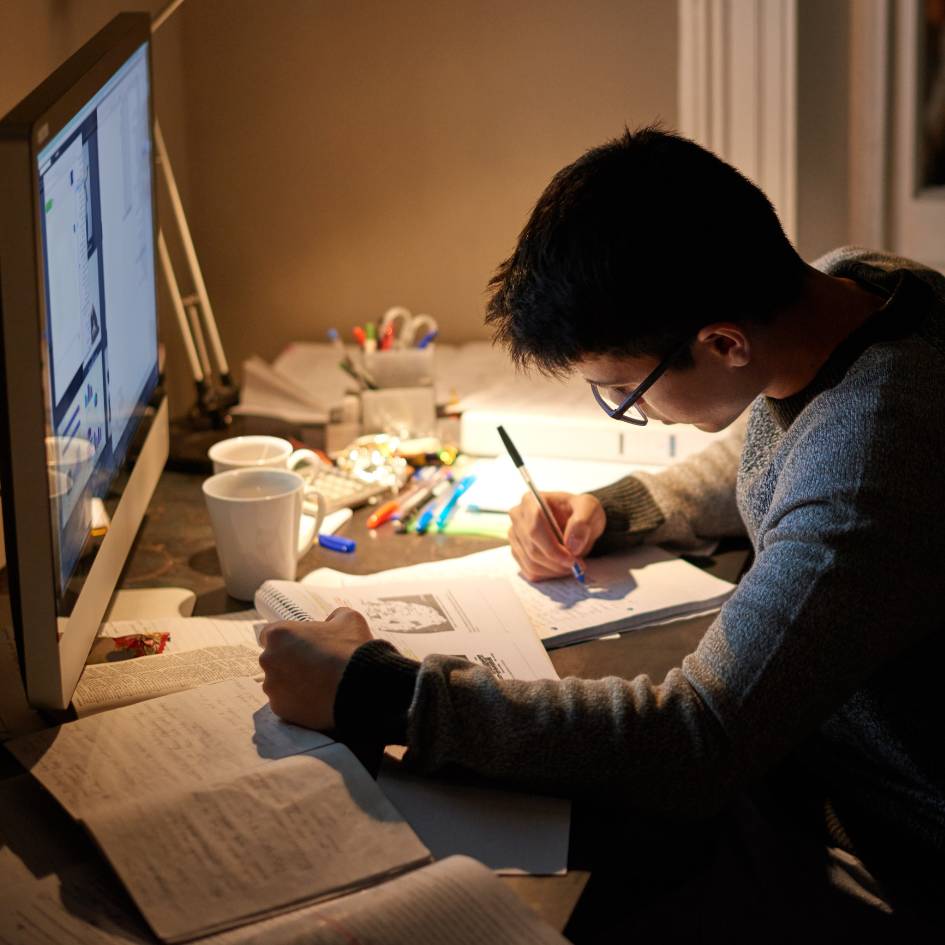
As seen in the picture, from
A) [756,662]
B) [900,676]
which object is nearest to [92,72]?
[756,662]

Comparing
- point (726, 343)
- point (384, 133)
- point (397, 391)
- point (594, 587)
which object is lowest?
point (594, 587)

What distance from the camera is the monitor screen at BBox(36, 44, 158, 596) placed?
86 centimetres

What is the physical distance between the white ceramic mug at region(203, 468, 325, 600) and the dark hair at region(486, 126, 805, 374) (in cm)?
36

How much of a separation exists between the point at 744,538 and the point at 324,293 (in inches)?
41.4

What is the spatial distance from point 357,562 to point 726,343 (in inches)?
20.6

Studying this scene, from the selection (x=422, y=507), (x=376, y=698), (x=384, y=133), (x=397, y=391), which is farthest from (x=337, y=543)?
(x=384, y=133)

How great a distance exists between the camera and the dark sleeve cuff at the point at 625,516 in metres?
1.34

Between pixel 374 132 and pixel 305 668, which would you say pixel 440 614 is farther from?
pixel 374 132

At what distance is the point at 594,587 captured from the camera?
49.2 inches

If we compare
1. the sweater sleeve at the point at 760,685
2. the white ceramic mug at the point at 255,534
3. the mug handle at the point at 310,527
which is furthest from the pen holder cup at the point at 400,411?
the sweater sleeve at the point at 760,685

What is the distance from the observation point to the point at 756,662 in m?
0.86

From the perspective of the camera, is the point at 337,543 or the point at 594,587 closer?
the point at 594,587

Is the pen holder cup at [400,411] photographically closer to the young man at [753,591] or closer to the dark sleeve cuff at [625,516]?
the dark sleeve cuff at [625,516]

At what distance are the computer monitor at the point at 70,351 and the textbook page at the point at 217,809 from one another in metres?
0.06
